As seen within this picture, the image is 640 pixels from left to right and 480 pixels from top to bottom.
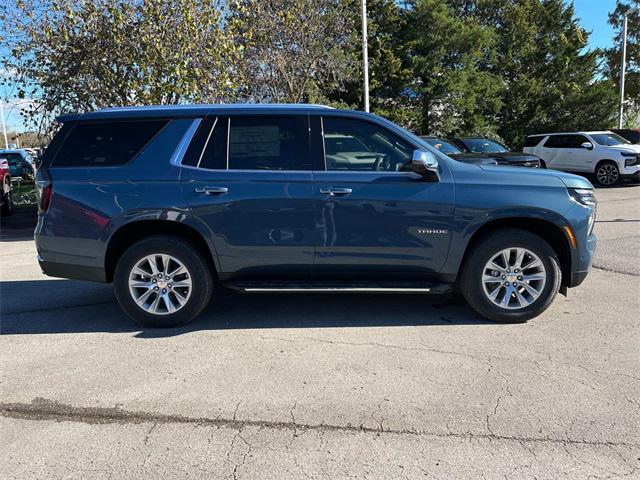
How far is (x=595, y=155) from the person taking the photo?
654 inches

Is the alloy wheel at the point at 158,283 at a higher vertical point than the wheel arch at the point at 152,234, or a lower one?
lower

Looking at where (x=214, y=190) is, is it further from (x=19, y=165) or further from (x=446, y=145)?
(x=19, y=165)

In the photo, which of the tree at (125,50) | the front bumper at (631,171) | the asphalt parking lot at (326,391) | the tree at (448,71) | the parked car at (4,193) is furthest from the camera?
the tree at (448,71)

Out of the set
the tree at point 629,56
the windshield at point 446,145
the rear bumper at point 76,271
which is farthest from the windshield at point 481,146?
the tree at point 629,56

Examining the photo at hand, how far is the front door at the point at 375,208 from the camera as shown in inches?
181

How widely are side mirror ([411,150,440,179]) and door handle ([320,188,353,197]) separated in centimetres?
61

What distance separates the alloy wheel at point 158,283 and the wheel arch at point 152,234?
24 centimetres

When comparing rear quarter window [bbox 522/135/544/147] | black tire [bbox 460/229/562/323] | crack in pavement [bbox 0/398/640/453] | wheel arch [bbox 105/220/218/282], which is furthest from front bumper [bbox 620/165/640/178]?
crack in pavement [bbox 0/398/640/453]

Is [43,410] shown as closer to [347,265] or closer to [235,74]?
[347,265]

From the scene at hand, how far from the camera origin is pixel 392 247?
4676 millimetres

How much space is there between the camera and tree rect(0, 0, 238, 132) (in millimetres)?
10414

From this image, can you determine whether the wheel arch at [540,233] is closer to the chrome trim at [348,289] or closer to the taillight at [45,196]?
the chrome trim at [348,289]

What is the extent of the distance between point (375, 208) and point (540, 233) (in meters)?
1.58

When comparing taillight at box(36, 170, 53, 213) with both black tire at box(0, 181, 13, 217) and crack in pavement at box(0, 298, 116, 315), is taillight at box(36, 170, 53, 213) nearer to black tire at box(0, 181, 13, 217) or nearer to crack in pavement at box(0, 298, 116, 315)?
crack in pavement at box(0, 298, 116, 315)
